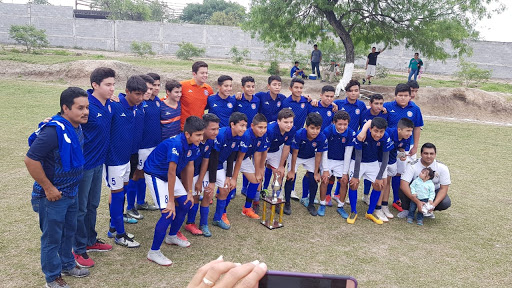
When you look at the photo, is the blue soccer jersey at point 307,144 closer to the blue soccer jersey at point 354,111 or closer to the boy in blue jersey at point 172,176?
the blue soccer jersey at point 354,111

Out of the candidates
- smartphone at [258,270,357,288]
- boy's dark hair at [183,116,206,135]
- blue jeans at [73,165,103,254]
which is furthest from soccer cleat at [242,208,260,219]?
smartphone at [258,270,357,288]

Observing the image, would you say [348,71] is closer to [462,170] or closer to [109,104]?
[462,170]

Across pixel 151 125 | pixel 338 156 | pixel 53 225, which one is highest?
pixel 151 125

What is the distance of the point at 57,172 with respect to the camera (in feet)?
10.5

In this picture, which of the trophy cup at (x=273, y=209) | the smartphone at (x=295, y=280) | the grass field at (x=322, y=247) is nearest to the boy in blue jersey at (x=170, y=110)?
the grass field at (x=322, y=247)

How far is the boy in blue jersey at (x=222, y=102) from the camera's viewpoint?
5688mm

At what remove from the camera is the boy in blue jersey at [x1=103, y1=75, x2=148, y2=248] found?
4.19 meters

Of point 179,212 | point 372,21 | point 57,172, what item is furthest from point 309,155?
point 372,21

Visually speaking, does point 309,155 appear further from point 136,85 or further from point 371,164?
point 136,85

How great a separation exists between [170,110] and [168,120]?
0.45 feet

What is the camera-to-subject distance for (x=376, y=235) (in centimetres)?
513

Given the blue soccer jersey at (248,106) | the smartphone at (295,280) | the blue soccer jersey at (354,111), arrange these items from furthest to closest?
the blue soccer jersey at (354,111) → the blue soccer jersey at (248,106) → the smartphone at (295,280)

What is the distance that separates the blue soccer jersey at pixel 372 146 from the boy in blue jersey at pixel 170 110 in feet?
8.45

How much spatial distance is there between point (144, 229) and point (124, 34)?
28585 mm
